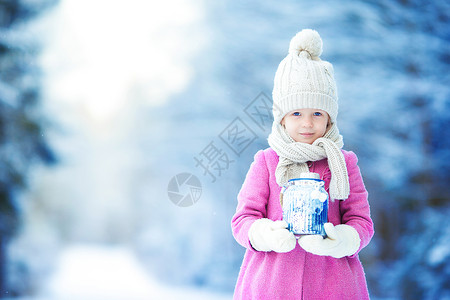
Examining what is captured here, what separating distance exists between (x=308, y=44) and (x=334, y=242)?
49cm

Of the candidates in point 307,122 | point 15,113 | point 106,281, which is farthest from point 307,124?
point 15,113

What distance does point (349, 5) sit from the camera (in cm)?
320

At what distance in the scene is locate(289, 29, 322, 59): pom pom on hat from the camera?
1131mm

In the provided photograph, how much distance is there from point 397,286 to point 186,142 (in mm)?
1713

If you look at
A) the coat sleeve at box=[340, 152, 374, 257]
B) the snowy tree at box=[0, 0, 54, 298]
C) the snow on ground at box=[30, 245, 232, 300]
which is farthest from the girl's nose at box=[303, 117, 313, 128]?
the snowy tree at box=[0, 0, 54, 298]

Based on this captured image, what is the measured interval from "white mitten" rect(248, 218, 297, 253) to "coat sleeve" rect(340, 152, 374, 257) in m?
0.19

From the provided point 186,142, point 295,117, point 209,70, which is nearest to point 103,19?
point 209,70

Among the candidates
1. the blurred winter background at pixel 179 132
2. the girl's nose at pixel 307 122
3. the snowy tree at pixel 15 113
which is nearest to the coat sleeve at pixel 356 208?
the girl's nose at pixel 307 122

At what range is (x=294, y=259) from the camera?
1022mm

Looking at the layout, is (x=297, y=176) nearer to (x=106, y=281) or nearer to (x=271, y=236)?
(x=271, y=236)

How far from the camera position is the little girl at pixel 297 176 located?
996mm

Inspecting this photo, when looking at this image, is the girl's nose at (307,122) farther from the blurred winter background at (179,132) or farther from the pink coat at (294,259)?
the blurred winter background at (179,132)

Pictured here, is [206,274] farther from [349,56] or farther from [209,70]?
[349,56]

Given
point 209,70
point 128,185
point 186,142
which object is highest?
point 209,70
